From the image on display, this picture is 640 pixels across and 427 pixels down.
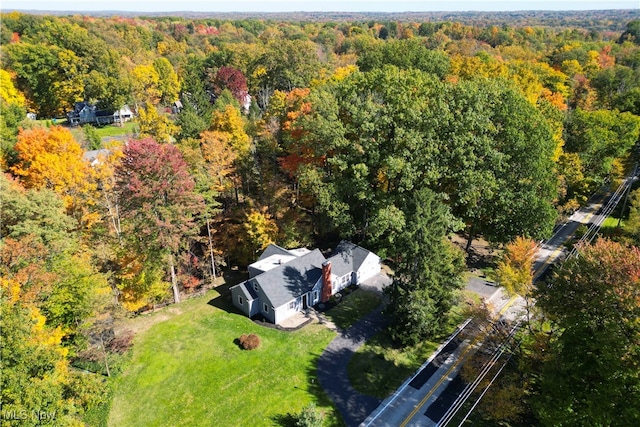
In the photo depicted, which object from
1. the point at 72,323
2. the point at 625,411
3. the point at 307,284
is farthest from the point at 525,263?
the point at 72,323

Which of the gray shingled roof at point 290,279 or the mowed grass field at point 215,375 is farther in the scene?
the gray shingled roof at point 290,279

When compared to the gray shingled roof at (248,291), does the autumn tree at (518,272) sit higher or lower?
higher

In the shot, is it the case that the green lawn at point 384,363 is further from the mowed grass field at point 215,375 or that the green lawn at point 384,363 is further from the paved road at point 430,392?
the mowed grass field at point 215,375

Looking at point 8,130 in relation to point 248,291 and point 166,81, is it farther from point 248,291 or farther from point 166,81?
point 166,81

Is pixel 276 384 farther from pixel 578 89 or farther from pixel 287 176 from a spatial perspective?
pixel 578 89

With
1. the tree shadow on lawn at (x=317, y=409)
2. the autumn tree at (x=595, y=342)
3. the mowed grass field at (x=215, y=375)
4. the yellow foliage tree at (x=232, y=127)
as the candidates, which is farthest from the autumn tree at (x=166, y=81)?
the autumn tree at (x=595, y=342)

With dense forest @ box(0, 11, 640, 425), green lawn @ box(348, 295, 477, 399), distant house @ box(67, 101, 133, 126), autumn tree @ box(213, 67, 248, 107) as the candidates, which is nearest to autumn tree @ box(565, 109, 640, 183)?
dense forest @ box(0, 11, 640, 425)

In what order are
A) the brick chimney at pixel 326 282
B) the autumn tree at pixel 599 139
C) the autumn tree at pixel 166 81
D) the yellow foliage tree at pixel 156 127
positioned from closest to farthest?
the brick chimney at pixel 326 282
the autumn tree at pixel 599 139
the yellow foliage tree at pixel 156 127
the autumn tree at pixel 166 81
